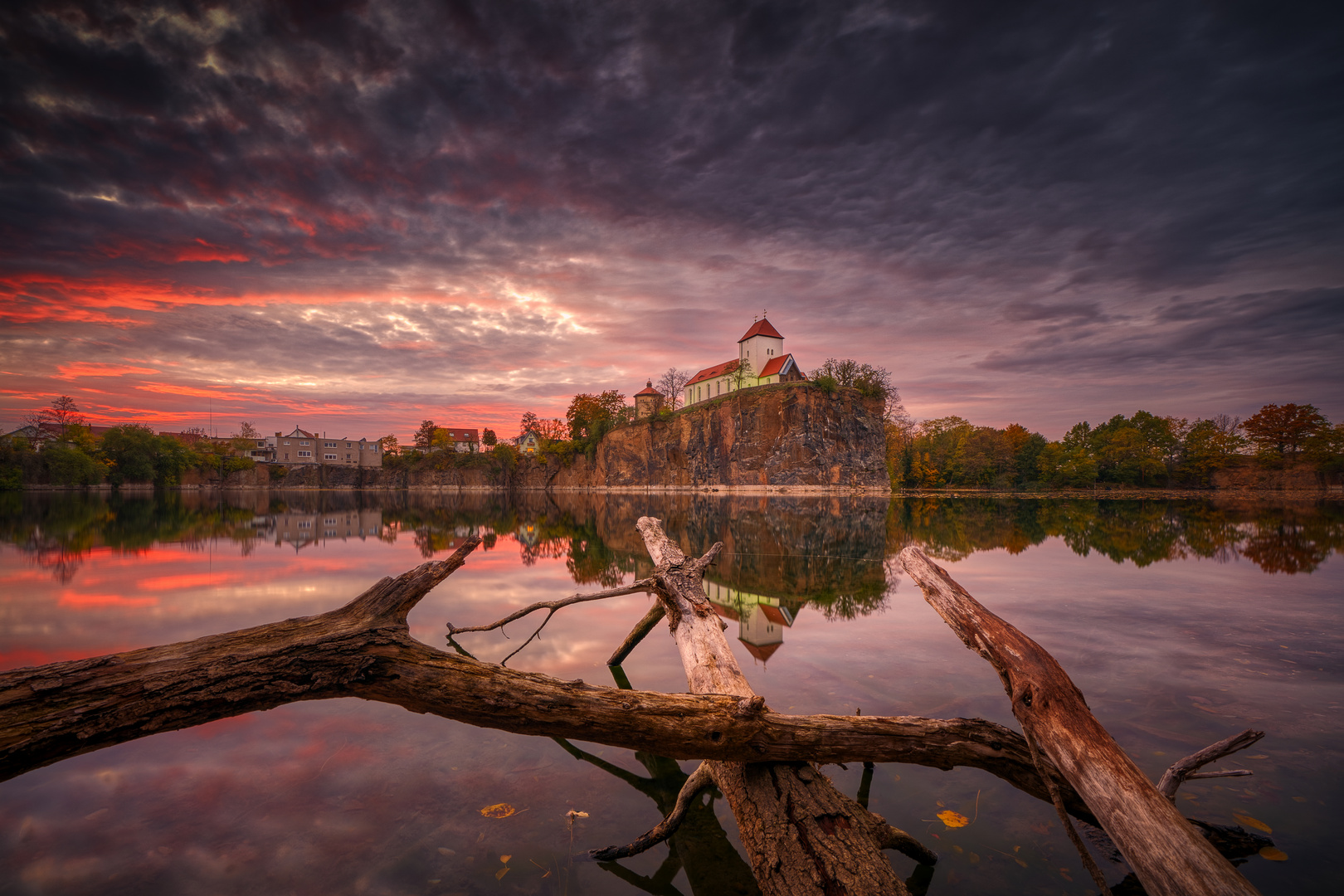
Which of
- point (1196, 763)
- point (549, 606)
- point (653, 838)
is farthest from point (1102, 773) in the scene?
point (549, 606)

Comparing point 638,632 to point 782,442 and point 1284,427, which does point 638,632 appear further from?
point 1284,427

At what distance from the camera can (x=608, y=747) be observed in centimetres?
507

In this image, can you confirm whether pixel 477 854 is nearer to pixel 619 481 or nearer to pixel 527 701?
pixel 527 701

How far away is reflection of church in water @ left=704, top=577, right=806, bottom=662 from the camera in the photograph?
8024mm

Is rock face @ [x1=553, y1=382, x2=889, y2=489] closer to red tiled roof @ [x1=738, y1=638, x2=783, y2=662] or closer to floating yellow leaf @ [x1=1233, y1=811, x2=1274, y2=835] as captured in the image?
red tiled roof @ [x1=738, y1=638, x2=783, y2=662]

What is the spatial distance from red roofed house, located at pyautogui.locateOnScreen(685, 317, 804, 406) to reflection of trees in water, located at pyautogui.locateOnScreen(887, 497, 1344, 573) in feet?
208

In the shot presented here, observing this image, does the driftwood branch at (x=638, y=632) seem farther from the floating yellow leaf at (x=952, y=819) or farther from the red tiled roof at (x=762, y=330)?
the red tiled roof at (x=762, y=330)

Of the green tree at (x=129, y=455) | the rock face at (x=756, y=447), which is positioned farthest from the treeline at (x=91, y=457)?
the rock face at (x=756, y=447)

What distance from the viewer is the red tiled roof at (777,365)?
316ft

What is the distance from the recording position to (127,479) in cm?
8306

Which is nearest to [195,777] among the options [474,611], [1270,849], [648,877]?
[648,877]

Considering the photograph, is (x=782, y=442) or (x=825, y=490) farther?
(x=782, y=442)

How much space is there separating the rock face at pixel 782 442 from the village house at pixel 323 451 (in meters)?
72.3

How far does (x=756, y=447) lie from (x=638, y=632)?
259 ft
